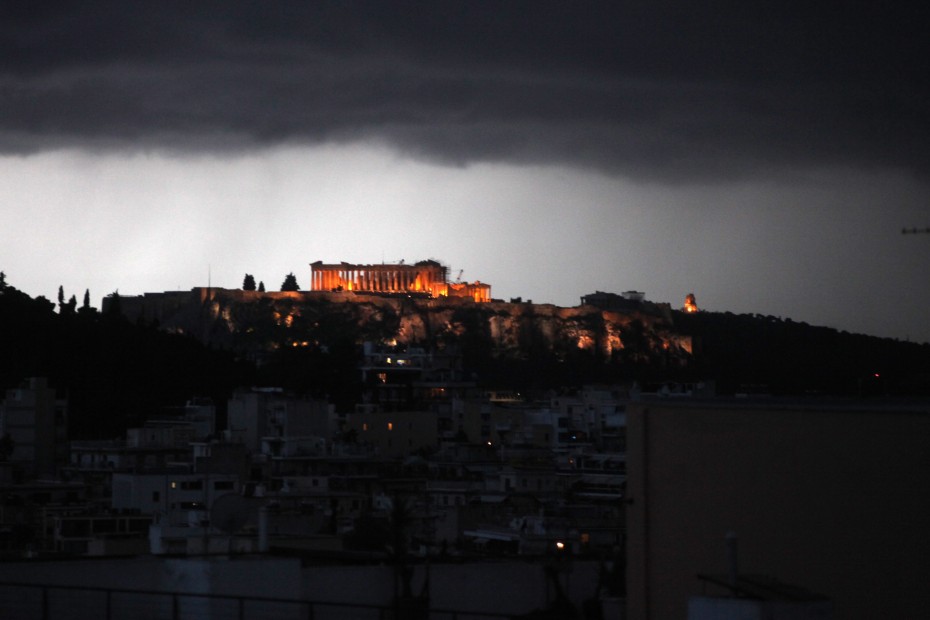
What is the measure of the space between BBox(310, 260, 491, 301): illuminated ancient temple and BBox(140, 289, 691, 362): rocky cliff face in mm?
4373

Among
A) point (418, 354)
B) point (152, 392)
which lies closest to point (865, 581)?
point (152, 392)

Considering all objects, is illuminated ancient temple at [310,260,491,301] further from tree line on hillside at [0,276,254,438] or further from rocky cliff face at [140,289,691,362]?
tree line on hillside at [0,276,254,438]

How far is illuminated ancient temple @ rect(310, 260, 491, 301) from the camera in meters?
141

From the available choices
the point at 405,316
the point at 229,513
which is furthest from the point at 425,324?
the point at 229,513

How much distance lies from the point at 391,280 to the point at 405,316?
10.2m

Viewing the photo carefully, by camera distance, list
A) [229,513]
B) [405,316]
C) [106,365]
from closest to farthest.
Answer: [229,513], [106,365], [405,316]

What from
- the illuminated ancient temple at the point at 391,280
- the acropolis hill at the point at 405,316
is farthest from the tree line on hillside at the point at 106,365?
the illuminated ancient temple at the point at 391,280

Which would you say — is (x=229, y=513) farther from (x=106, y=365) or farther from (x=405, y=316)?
(x=405, y=316)

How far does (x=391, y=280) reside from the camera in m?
142

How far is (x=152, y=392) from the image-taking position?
204 ft

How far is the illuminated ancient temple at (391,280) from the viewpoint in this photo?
141 meters

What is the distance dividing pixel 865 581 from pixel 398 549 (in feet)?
11.2

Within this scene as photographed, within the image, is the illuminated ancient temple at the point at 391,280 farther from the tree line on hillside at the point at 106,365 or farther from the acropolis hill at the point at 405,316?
the tree line on hillside at the point at 106,365

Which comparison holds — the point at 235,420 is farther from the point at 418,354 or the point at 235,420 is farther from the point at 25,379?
the point at 418,354
